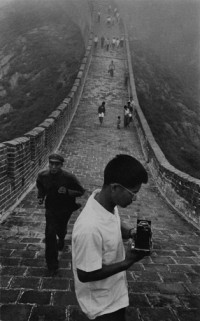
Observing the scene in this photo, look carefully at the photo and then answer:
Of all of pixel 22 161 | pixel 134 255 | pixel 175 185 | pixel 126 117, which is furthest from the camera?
pixel 126 117

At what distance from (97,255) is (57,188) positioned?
2.57 metres

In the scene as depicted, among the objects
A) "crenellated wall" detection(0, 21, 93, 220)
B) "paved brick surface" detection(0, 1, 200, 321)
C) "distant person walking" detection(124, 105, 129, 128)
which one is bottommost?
"paved brick surface" detection(0, 1, 200, 321)

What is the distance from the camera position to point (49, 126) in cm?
1030

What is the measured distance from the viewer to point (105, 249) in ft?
6.61

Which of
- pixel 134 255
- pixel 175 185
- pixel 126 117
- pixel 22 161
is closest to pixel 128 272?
pixel 134 255

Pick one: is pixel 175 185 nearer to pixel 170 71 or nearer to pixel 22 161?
pixel 22 161

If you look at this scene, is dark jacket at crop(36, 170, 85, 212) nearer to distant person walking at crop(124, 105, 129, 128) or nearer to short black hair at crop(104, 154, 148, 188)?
short black hair at crop(104, 154, 148, 188)

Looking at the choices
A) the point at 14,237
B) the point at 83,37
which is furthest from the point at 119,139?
the point at 83,37

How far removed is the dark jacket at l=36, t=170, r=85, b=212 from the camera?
4.45 metres

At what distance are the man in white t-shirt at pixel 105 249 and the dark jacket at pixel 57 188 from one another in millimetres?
2345

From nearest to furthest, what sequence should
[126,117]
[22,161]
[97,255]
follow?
[97,255], [22,161], [126,117]

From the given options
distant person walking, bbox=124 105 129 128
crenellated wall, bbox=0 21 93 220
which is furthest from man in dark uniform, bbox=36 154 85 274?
distant person walking, bbox=124 105 129 128

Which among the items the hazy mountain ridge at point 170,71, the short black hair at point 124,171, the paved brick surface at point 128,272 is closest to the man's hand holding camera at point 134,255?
the short black hair at point 124,171

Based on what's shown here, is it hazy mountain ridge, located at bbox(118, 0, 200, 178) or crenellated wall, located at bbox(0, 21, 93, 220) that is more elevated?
hazy mountain ridge, located at bbox(118, 0, 200, 178)
